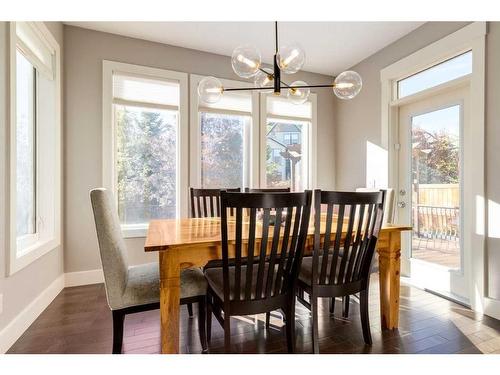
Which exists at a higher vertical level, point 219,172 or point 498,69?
point 498,69

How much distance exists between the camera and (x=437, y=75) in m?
2.85

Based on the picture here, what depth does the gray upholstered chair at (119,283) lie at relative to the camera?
153cm

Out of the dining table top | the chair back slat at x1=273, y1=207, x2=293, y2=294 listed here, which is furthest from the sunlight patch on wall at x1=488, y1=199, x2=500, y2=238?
the chair back slat at x1=273, y1=207, x2=293, y2=294

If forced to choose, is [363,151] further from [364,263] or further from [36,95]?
[36,95]

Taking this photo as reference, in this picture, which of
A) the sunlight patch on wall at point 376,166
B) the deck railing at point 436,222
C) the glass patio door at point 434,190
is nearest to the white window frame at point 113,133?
the sunlight patch on wall at point 376,166

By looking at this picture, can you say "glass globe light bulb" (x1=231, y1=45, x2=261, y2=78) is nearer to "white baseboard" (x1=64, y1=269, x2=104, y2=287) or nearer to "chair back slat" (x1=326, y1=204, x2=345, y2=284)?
"chair back slat" (x1=326, y1=204, x2=345, y2=284)

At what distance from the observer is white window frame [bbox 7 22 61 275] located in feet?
6.21

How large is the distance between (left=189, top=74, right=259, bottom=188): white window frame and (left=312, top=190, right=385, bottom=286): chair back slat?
201cm

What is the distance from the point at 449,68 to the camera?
2.73m

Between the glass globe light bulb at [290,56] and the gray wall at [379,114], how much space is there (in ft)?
5.46

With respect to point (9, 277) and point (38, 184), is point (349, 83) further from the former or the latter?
point (38, 184)

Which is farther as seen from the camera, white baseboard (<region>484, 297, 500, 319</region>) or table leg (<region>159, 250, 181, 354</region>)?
white baseboard (<region>484, 297, 500, 319</region>)
